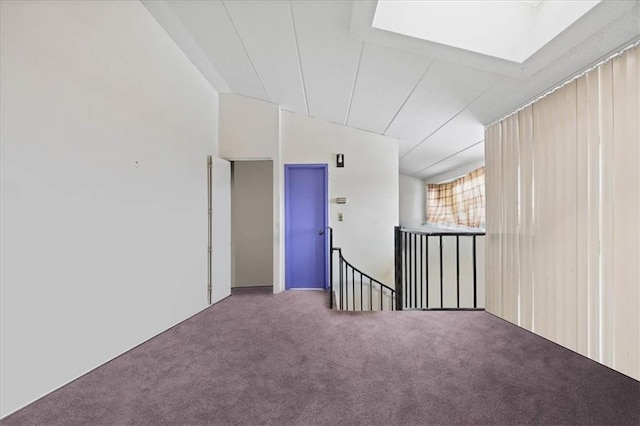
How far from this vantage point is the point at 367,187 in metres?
4.20

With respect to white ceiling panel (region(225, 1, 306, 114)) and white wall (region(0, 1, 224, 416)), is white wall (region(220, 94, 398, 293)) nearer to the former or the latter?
A: white ceiling panel (region(225, 1, 306, 114))

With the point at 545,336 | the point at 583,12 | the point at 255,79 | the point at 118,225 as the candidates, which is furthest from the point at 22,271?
the point at 545,336

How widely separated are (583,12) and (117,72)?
301cm

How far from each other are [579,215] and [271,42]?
282 centimetres

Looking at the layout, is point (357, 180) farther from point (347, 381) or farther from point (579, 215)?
point (347, 381)

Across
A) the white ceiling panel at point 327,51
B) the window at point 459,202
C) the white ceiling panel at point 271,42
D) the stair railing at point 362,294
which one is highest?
the white ceiling panel at point 271,42

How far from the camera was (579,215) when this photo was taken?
6.26ft

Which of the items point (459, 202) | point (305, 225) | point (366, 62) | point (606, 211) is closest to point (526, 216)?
point (606, 211)

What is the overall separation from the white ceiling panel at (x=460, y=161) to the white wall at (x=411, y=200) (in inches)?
29.1

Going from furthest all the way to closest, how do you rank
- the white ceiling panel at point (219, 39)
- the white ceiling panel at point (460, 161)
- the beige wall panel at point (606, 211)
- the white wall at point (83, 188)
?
the white ceiling panel at point (460, 161) < the white ceiling panel at point (219, 39) < the beige wall panel at point (606, 211) < the white wall at point (83, 188)

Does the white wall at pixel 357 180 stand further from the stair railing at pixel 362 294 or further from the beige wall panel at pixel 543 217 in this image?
the beige wall panel at pixel 543 217

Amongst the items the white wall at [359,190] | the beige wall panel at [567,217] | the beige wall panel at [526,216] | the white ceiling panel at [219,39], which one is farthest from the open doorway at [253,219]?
the beige wall panel at [567,217]

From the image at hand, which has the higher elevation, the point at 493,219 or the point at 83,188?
the point at 83,188

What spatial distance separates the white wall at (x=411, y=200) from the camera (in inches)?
269
